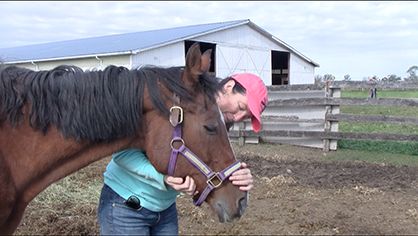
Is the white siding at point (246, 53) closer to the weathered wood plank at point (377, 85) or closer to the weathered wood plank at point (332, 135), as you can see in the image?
the weathered wood plank at point (332, 135)

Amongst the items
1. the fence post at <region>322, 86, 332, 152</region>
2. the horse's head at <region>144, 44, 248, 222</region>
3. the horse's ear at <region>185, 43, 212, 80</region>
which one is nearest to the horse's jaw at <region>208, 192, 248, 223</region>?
the horse's head at <region>144, 44, 248, 222</region>

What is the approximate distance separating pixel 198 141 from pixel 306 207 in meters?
3.81

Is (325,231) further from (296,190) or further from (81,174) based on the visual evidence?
(81,174)

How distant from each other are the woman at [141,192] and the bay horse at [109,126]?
10 cm

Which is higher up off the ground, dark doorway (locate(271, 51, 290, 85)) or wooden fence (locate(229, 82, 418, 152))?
dark doorway (locate(271, 51, 290, 85))

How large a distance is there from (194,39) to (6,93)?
1557 cm

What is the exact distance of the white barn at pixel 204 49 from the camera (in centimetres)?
1541

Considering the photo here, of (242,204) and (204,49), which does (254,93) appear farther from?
(204,49)

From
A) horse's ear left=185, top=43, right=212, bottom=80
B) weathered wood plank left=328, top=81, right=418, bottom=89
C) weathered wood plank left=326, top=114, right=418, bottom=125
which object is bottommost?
weathered wood plank left=326, top=114, right=418, bottom=125

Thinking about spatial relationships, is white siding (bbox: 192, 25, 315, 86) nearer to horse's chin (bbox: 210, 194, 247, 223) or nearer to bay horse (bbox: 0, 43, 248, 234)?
bay horse (bbox: 0, 43, 248, 234)

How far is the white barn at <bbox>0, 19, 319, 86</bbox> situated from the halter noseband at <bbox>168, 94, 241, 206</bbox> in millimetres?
13131

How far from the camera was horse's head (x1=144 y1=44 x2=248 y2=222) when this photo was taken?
1888 mm

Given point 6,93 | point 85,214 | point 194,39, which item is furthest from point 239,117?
point 194,39

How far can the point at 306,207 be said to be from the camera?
17.0 feet
